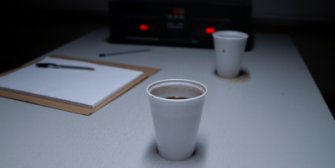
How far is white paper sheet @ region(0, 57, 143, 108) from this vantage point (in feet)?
1.97

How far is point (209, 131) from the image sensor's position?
0.50 m

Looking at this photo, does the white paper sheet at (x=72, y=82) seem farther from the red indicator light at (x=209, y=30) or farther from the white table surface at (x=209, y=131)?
the red indicator light at (x=209, y=30)

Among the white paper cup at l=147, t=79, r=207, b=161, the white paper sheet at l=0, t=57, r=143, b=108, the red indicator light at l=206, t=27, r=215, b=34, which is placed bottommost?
the white paper sheet at l=0, t=57, r=143, b=108

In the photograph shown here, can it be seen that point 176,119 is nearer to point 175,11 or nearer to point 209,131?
point 209,131

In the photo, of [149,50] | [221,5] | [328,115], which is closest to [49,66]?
[149,50]

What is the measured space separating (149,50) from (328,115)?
624 millimetres

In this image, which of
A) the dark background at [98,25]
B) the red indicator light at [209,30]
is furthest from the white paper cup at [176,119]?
the dark background at [98,25]

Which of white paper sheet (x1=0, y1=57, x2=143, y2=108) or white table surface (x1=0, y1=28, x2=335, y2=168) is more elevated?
white paper sheet (x1=0, y1=57, x2=143, y2=108)

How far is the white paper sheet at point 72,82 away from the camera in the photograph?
0.60 m

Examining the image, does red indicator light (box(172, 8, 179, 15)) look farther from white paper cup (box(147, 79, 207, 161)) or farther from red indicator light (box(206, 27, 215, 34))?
white paper cup (box(147, 79, 207, 161))

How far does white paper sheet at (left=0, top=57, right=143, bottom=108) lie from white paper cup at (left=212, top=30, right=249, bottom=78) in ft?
0.72

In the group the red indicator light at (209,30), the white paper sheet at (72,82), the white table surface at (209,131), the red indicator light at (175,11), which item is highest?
the red indicator light at (175,11)

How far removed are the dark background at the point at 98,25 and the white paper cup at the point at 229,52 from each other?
66 centimetres

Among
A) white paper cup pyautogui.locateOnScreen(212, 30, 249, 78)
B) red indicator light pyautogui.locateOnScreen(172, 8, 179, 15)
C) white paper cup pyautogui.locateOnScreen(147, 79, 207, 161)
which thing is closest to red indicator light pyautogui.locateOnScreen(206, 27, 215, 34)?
red indicator light pyautogui.locateOnScreen(172, 8, 179, 15)
